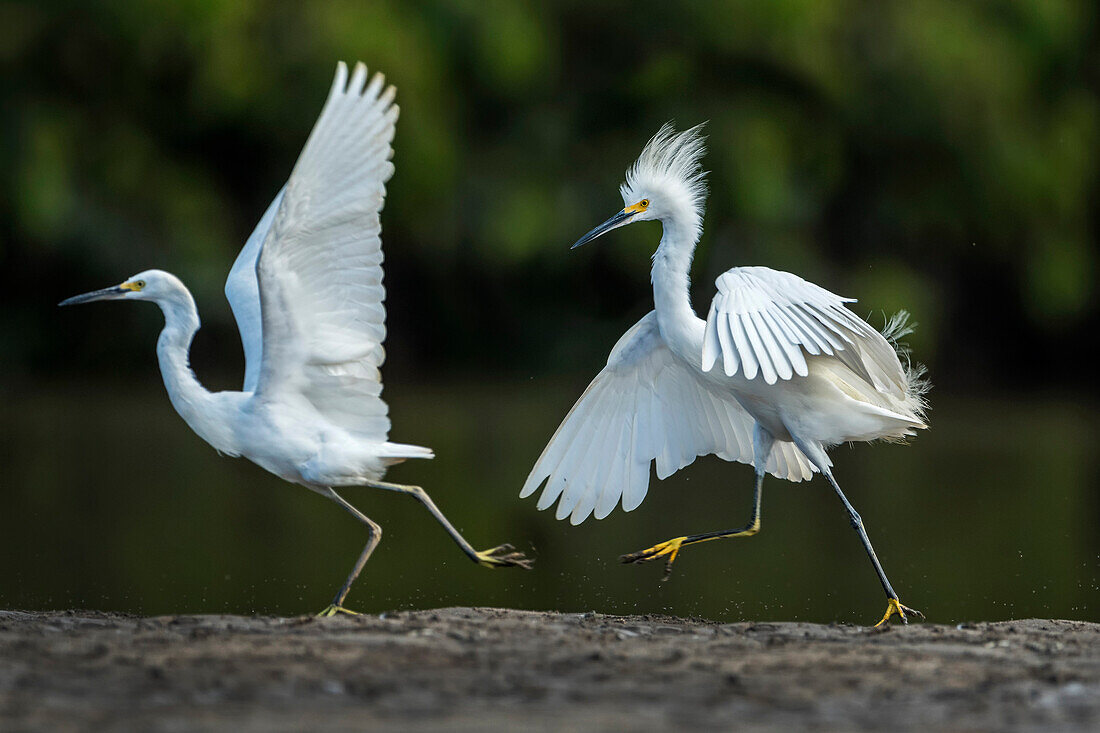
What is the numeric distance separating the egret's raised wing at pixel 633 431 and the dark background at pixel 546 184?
521 centimetres

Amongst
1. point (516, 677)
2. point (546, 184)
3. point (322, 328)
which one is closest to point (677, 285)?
point (322, 328)

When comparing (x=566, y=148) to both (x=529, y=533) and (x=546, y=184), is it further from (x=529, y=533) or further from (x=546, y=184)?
(x=529, y=533)

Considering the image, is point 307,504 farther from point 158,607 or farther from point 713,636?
point 713,636

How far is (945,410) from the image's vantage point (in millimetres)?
13594

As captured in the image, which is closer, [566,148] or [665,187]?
[665,187]

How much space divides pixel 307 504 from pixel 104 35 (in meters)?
6.92

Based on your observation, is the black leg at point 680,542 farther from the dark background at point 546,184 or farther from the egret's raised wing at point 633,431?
the dark background at point 546,184

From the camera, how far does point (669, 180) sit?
204 inches

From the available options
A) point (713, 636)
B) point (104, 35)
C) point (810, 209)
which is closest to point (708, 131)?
point (810, 209)

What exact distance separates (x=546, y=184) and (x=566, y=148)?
22.8 inches

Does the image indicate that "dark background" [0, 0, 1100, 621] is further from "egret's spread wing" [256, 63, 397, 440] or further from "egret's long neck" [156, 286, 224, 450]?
"egret's spread wing" [256, 63, 397, 440]

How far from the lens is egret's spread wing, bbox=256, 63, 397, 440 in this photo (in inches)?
163

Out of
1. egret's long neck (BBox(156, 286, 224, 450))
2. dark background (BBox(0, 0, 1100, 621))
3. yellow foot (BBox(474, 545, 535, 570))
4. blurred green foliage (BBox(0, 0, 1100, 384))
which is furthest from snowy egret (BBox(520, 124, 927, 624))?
blurred green foliage (BBox(0, 0, 1100, 384))

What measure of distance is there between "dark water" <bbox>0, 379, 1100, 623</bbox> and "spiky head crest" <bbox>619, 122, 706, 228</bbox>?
159 cm
